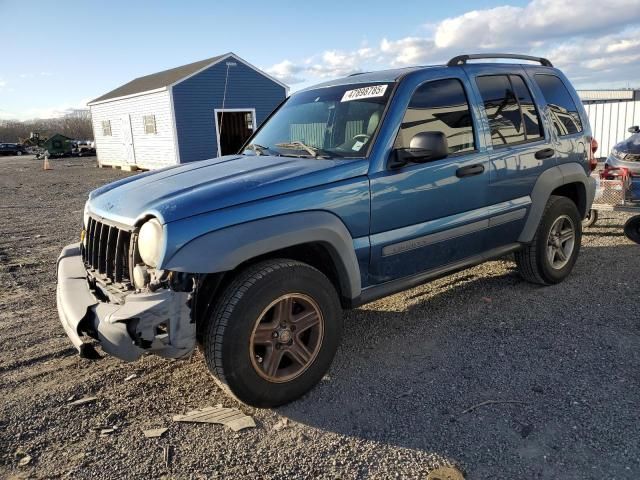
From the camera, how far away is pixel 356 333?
4148mm

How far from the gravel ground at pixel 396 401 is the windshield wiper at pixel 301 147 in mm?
1503

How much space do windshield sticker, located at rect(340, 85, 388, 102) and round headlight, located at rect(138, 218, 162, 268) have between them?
1.89 meters

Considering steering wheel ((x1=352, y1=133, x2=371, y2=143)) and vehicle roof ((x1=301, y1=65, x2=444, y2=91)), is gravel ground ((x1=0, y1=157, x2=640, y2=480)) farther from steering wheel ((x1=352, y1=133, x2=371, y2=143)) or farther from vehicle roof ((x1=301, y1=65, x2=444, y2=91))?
vehicle roof ((x1=301, y1=65, x2=444, y2=91))

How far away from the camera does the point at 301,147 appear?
377cm

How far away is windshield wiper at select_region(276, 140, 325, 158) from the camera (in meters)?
3.61

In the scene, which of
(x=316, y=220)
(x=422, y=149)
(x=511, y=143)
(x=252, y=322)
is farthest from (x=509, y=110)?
→ (x=252, y=322)

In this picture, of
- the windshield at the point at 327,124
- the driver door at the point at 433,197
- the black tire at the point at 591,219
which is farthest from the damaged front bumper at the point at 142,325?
the black tire at the point at 591,219

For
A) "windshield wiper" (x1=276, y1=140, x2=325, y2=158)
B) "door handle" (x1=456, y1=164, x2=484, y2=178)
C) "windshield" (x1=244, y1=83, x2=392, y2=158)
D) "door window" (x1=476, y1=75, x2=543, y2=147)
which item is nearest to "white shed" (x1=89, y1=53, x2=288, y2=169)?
"windshield" (x1=244, y1=83, x2=392, y2=158)

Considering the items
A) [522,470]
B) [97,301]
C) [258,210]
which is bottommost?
[522,470]

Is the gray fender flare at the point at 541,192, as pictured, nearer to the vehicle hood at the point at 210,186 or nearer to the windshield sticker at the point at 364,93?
the windshield sticker at the point at 364,93

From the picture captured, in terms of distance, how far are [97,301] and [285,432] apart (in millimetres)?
1395

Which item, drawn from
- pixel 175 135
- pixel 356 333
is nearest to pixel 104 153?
pixel 175 135

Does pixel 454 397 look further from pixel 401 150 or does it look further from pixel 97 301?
pixel 97 301

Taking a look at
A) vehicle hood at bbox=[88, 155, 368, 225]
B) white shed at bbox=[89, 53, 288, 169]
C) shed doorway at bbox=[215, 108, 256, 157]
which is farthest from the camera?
shed doorway at bbox=[215, 108, 256, 157]
